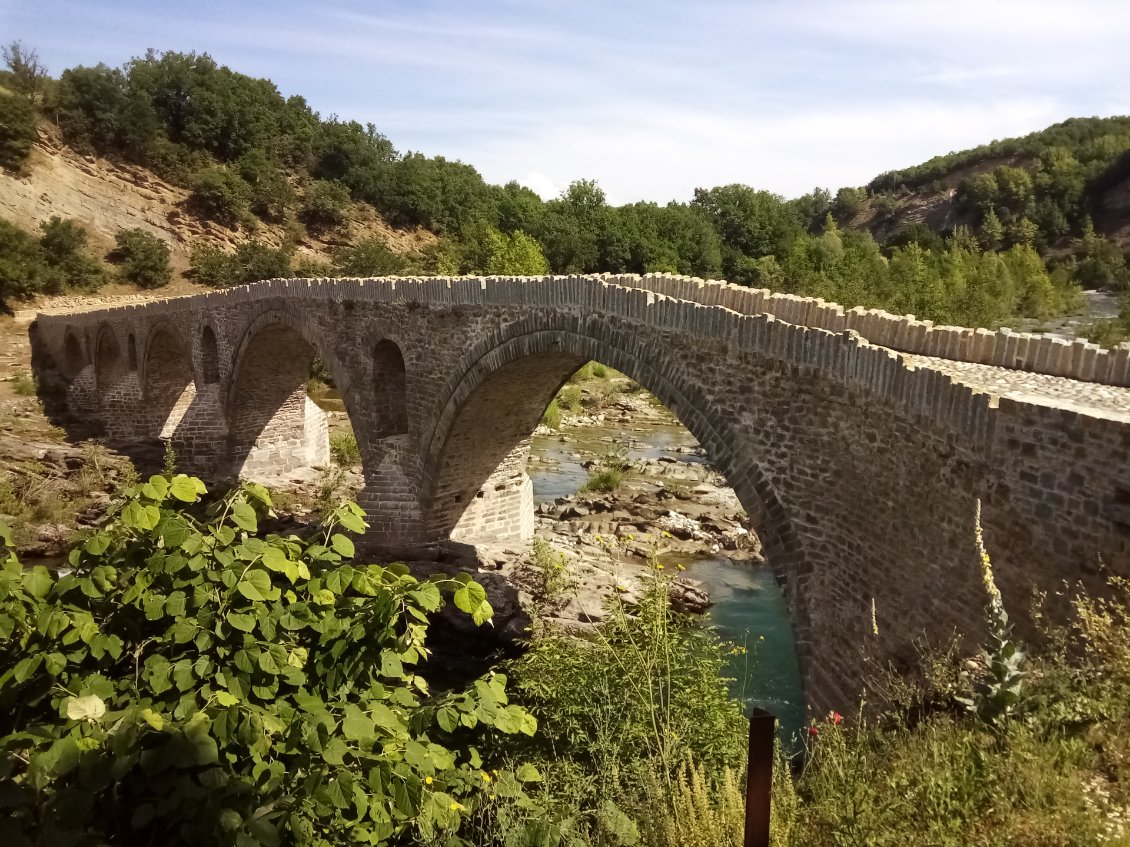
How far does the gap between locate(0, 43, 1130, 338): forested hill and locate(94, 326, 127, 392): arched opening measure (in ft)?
31.2

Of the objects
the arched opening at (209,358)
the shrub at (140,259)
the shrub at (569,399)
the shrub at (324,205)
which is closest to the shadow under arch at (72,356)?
the arched opening at (209,358)

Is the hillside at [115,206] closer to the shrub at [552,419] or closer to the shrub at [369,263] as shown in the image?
the shrub at [369,263]

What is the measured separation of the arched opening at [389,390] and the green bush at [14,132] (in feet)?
117

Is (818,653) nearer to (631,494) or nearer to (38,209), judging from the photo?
(631,494)

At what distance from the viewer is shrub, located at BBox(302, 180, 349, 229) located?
50.9 metres

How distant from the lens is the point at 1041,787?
10.8 feet

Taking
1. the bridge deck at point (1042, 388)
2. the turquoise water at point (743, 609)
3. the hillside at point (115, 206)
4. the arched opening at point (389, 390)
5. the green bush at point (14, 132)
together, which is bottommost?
the turquoise water at point (743, 609)

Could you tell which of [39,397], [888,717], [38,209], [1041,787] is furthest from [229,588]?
[38,209]

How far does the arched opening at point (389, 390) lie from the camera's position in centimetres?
1625

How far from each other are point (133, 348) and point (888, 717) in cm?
2717

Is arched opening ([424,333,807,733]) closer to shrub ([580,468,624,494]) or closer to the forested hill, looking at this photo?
shrub ([580,468,624,494])

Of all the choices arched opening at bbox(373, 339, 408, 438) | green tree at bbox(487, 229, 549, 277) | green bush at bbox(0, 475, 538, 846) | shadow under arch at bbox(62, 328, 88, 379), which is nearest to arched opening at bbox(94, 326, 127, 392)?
shadow under arch at bbox(62, 328, 88, 379)

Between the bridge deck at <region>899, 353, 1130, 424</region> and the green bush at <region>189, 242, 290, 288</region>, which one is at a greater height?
the green bush at <region>189, 242, 290, 288</region>

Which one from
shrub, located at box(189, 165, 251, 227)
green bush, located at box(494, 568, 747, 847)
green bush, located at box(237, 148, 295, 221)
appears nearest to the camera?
green bush, located at box(494, 568, 747, 847)
